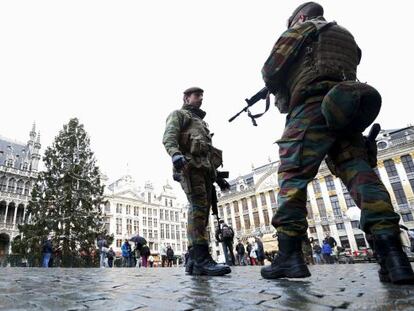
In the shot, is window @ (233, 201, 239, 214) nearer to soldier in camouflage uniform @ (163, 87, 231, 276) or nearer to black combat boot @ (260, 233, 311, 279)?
soldier in camouflage uniform @ (163, 87, 231, 276)

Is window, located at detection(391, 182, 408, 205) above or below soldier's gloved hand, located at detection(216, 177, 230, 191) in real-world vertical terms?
above

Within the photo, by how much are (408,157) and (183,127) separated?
141 feet

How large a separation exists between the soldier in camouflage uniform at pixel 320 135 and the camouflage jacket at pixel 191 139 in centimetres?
139

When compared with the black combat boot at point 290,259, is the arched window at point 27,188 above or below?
above

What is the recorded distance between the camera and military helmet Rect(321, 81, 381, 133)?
2055mm

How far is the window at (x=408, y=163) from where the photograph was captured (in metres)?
36.7

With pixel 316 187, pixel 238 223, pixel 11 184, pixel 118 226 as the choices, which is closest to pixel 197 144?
pixel 316 187

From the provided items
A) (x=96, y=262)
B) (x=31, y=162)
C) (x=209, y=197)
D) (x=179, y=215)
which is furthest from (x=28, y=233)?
(x=179, y=215)

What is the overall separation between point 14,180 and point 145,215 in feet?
74.8

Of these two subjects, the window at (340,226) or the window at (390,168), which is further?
the window at (340,226)

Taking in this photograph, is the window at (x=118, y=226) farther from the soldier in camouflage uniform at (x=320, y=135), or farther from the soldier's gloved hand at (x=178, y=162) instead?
the soldier in camouflage uniform at (x=320, y=135)

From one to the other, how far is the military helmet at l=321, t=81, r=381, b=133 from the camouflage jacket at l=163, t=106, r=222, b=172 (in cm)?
178

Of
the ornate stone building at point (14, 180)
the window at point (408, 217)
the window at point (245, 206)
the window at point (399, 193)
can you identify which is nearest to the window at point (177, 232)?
the window at point (245, 206)

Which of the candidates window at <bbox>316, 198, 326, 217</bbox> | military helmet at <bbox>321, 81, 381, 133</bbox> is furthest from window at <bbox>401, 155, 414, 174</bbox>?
military helmet at <bbox>321, 81, 381, 133</bbox>
